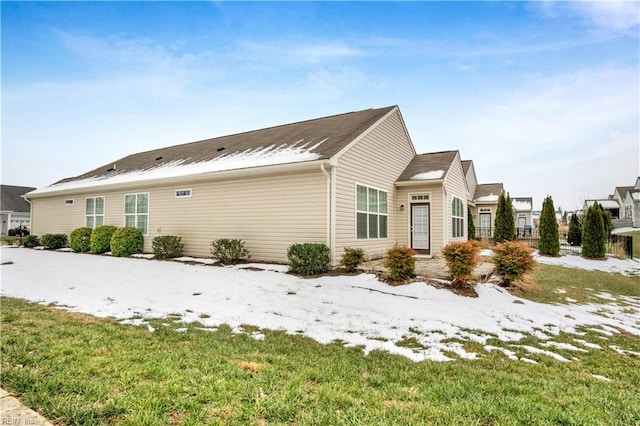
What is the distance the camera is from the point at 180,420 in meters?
2.29

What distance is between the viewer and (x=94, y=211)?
15750mm

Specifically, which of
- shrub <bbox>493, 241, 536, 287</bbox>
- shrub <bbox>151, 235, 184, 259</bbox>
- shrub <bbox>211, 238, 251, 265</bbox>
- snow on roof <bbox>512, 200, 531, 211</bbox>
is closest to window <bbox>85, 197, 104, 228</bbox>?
shrub <bbox>151, 235, 184, 259</bbox>

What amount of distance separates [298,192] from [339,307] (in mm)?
4381

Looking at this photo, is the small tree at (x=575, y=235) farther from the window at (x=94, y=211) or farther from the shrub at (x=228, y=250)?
→ the window at (x=94, y=211)

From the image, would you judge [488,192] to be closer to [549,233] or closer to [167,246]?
[549,233]

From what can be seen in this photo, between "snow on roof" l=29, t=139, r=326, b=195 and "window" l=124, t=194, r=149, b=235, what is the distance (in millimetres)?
750

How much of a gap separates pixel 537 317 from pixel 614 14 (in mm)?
8930

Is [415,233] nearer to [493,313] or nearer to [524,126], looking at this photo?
[493,313]

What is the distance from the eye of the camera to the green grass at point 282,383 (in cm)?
240

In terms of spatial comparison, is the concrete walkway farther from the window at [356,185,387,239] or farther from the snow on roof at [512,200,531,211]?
the snow on roof at [512,200,531,211]

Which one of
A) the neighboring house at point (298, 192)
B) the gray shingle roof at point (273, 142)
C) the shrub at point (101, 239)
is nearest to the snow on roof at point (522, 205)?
the neighboring house at point (298, 192)

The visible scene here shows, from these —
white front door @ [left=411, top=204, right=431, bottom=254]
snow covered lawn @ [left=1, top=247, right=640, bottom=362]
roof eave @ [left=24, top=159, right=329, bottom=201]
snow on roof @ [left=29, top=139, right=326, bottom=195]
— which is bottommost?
snow covered lawn @ [left=1, top=247, right=640, bottom=362]

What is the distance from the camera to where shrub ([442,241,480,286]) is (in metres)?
7.43

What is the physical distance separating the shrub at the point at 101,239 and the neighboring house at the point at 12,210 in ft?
96.1
